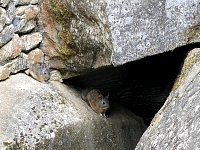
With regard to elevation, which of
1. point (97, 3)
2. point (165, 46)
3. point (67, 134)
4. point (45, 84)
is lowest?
point (67, 134)

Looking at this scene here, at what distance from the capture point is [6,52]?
2.88 metres

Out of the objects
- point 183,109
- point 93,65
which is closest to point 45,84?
point 93,65

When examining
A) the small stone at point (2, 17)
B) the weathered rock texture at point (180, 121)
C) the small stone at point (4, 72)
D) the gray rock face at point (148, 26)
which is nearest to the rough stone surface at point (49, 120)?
the small stone at point (4, 72)

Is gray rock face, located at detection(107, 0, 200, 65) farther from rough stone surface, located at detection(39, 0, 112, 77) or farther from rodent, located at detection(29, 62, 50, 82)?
rodent, located at detection(29, 62, 50, 82)

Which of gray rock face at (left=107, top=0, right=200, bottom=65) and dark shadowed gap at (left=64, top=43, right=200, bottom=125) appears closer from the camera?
gray rock face at (left=107, top=0, right=200, bottom=65)

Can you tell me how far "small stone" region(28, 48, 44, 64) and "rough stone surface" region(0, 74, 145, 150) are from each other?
99 millimetres

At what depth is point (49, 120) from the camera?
9.71 ft

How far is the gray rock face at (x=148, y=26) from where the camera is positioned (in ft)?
9.21

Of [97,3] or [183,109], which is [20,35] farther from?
[183,109]

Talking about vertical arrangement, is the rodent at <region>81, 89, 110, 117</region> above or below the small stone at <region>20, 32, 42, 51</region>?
below

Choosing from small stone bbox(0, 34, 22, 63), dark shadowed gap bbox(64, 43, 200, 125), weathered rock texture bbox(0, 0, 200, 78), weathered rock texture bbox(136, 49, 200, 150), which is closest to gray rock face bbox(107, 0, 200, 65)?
weathered rock texture bbox(0, 0, 200, 78)

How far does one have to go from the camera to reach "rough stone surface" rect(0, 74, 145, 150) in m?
2.78

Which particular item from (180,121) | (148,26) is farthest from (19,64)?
(180,121)

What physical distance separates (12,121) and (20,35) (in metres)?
0.49
